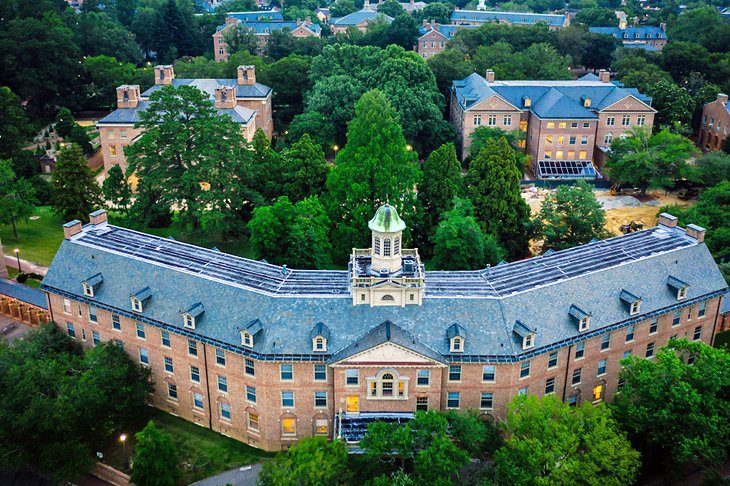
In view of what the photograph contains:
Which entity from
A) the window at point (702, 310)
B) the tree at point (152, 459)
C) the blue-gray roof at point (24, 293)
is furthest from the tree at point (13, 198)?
the window at point (702, 310)

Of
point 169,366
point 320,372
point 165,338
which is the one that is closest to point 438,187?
point 320,372

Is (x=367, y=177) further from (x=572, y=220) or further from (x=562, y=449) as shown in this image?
A: (x=562, y=449)

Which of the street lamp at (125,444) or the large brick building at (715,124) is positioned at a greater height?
the large brick building at (715,124)

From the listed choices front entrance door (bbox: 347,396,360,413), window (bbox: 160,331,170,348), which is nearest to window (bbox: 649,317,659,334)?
front entrance door (bbox: 347,396,360,413)

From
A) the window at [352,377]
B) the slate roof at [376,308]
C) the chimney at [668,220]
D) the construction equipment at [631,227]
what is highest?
the chimney at [668,220]

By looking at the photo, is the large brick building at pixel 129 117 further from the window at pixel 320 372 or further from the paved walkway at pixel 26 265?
the window at pixel 320 372

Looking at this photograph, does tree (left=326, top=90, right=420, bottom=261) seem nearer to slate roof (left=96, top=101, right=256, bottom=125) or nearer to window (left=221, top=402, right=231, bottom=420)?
window (left=221, top=402, right=231, bottom=420)
